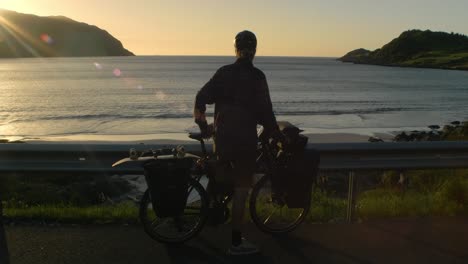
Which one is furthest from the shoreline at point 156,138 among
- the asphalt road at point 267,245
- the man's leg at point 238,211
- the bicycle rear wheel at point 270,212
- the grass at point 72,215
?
the man's leg at point 238,211

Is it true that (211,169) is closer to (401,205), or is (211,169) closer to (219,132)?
(219,132)

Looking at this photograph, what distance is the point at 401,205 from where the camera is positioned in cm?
672

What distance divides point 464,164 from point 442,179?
2299 millimetres

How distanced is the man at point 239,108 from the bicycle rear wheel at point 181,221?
19.1 inches

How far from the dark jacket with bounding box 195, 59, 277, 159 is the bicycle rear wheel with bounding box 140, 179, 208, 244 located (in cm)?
63

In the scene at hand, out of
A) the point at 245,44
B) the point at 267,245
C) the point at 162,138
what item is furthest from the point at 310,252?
the point at 162,138

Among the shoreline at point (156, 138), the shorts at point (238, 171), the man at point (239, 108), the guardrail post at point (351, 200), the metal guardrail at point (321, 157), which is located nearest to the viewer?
the man at point (239, 108)

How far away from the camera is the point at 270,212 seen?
19.7ft

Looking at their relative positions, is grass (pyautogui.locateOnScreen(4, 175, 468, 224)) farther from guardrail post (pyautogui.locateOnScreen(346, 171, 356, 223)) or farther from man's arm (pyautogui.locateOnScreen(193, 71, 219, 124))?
man's arm (pyautogui.locateOnScreen(193, 71, 219, 124))

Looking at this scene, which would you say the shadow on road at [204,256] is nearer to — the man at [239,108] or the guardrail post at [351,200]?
the man at [239,108]

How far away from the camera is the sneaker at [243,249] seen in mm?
4945

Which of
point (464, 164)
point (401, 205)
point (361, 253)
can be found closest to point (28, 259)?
point (361, 253)

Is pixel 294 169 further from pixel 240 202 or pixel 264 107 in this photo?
pixel 264 107

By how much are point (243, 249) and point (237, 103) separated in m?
1.47
